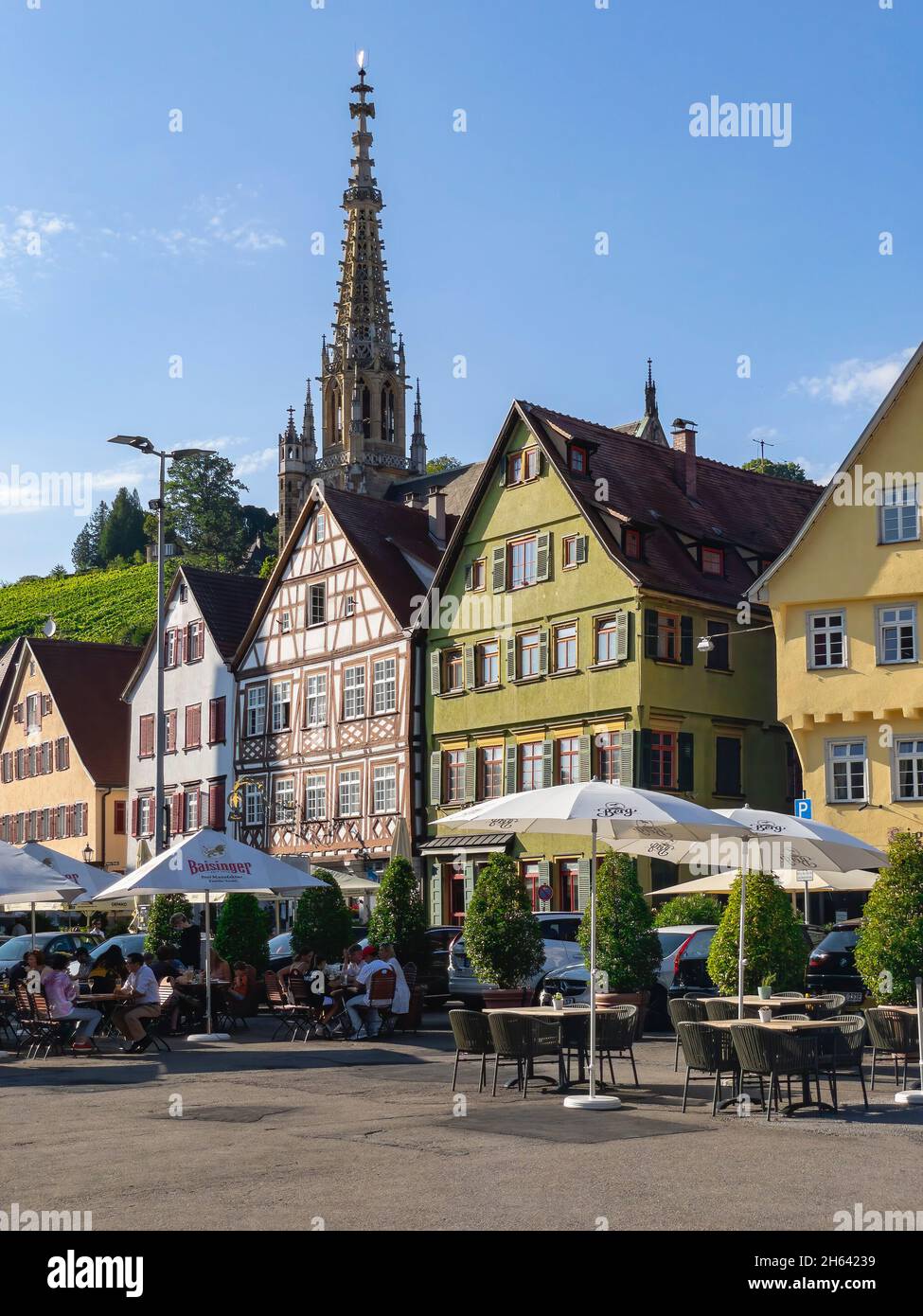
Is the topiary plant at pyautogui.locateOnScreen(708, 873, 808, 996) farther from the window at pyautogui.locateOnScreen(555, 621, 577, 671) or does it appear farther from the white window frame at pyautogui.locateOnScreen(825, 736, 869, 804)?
the window at pyautogui.locateOnScreen(555, 621, 577, 671)

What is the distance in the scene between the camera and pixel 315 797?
2023 inches

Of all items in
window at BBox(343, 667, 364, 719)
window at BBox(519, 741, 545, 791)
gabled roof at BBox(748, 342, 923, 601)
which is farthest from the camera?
window at BBox(343, 667, 364, 719)

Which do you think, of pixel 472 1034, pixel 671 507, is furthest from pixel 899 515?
pixel 472 1034

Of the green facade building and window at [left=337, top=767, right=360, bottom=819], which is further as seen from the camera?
window at [left=337, top=767, right=360, bottom=819]

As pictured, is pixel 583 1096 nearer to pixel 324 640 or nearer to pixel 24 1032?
pixel 24 1032

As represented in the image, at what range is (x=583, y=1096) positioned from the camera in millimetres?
15883

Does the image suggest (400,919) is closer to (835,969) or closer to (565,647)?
(835,969)

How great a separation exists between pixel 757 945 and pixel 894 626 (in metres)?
18.8

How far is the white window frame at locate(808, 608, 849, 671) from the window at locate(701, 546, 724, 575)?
5.79m

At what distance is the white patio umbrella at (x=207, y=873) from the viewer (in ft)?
75.6

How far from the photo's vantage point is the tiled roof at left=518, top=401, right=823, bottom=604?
43.0 metres

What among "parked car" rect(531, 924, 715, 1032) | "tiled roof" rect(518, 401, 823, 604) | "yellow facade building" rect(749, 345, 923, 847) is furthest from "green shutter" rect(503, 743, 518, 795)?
"parked car" rect(531, 924, 715, 1032)

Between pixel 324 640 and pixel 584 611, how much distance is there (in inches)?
442

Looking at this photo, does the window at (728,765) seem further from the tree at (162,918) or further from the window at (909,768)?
the tree at (162,918)
